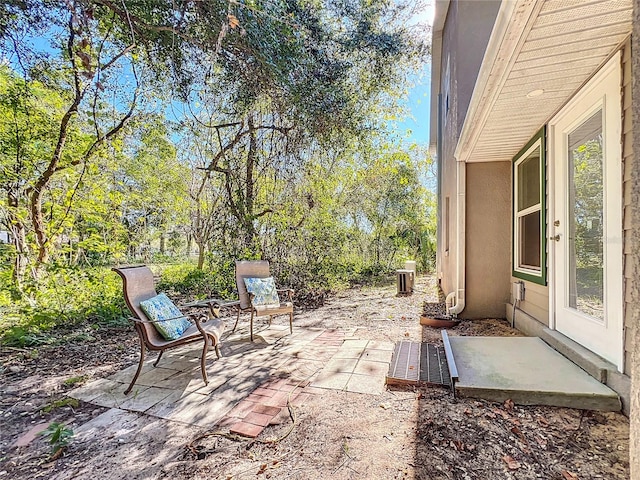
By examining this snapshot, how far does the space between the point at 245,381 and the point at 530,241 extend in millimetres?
3823

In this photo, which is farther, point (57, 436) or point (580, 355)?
point (580, 355)

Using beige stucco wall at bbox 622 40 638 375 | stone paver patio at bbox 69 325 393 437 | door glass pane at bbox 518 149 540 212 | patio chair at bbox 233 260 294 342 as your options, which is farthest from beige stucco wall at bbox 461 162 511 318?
patio chair at bbox 233 260 294 342

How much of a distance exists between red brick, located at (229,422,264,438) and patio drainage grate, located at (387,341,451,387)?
3.82 feet

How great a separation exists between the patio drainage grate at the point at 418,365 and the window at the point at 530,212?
4.67 ft

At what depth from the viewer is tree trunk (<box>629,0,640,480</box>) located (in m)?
0.90

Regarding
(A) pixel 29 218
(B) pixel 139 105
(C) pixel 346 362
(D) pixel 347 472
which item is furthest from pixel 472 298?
(A) pixel 29 218

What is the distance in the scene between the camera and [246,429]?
2188 millimetres

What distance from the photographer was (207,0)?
3.44 metres

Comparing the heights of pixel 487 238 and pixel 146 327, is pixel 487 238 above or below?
above

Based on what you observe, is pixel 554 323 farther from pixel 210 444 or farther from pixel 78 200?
pixel 78 200

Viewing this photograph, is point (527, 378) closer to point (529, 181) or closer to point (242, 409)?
point (242, 409)

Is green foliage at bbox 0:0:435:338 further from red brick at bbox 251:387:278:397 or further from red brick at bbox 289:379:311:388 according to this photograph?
red brick at bbox 289:379:311:388

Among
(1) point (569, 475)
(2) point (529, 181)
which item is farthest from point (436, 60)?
(1) point (569, 475)

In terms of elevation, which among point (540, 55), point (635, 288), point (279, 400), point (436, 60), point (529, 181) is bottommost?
point (279, 400)
